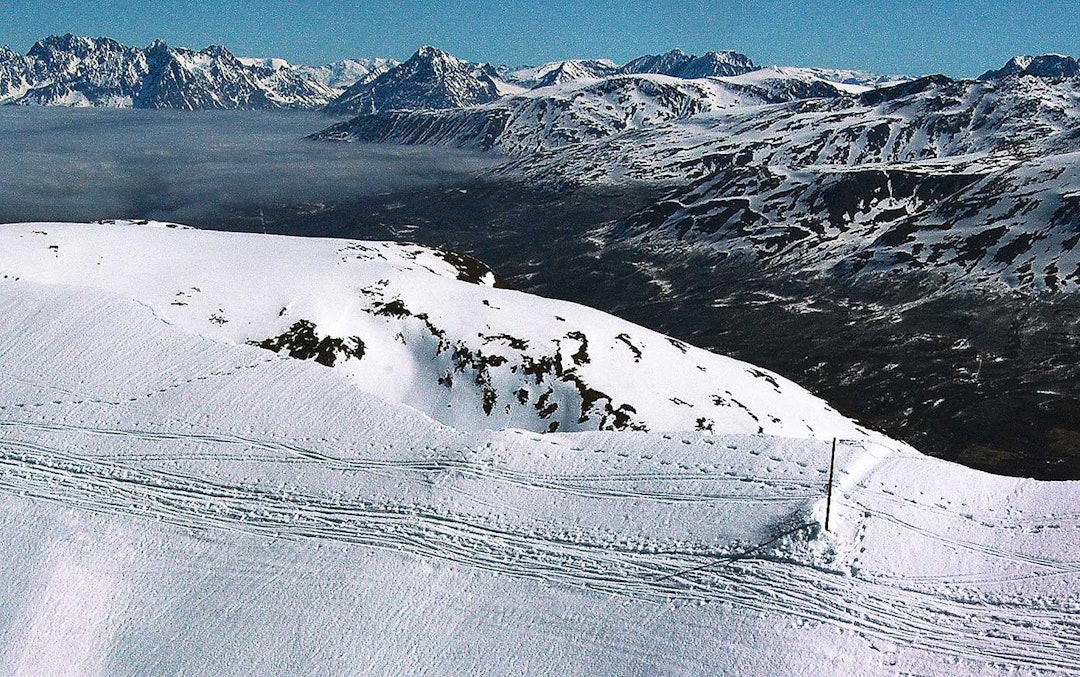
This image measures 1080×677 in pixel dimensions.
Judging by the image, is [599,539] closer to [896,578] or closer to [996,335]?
[896,578]

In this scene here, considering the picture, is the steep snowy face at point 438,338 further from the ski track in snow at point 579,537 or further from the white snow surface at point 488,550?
the ski track in snow at point 579,537

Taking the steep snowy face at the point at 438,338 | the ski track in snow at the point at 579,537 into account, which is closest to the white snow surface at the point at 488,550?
the ski track in snow at the point at 579,537

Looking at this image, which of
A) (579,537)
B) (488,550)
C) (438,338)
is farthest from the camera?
(438,338)

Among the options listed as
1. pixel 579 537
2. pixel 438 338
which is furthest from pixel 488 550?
pixel 438 338

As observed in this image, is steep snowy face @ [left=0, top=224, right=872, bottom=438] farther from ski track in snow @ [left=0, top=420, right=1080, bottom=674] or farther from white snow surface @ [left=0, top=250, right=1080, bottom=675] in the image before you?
ski track in snow @ [left=0, top=420, right=1080, bottom=674]

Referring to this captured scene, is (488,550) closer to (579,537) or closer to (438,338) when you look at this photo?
(579,537)
